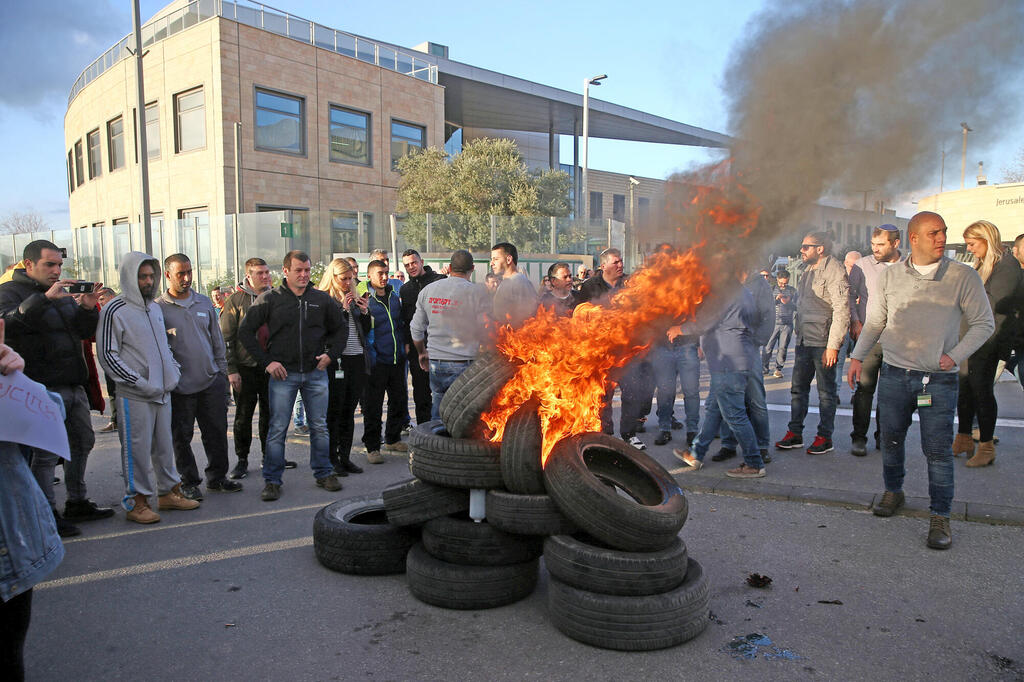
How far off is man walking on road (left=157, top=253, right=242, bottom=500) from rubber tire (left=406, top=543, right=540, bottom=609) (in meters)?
2.98

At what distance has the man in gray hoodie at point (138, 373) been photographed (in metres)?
5.30

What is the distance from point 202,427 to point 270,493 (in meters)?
0.93

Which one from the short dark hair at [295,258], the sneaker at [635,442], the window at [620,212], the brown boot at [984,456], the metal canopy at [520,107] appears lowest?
the sneaker at [635,442]

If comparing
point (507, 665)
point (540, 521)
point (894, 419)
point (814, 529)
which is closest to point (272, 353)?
point (540, 521)

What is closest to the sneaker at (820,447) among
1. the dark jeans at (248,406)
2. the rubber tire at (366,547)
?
the rubber tire at (366,547)

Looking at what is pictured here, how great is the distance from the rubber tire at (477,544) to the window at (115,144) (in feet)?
112

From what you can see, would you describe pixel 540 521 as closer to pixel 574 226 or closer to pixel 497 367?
pixel 497 367

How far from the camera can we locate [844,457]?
6945 millimetres

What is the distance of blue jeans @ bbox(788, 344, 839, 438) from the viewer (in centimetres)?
713

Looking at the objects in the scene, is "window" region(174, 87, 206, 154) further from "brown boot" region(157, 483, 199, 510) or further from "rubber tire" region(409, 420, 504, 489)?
"rubber tire" region(409, 420, 504, 489)

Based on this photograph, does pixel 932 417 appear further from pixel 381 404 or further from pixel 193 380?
pixel 193 380

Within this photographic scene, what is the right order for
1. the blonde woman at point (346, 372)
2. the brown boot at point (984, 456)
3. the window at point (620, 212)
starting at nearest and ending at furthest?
the window at point (620, 212) → the brown boot at point (984, 456) → the blonde woman at point (346, 372)

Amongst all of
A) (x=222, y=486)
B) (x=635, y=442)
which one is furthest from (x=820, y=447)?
(x=222, y=486)

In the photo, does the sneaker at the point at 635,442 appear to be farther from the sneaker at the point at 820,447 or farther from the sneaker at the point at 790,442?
the sneaker at the point at 820,447
